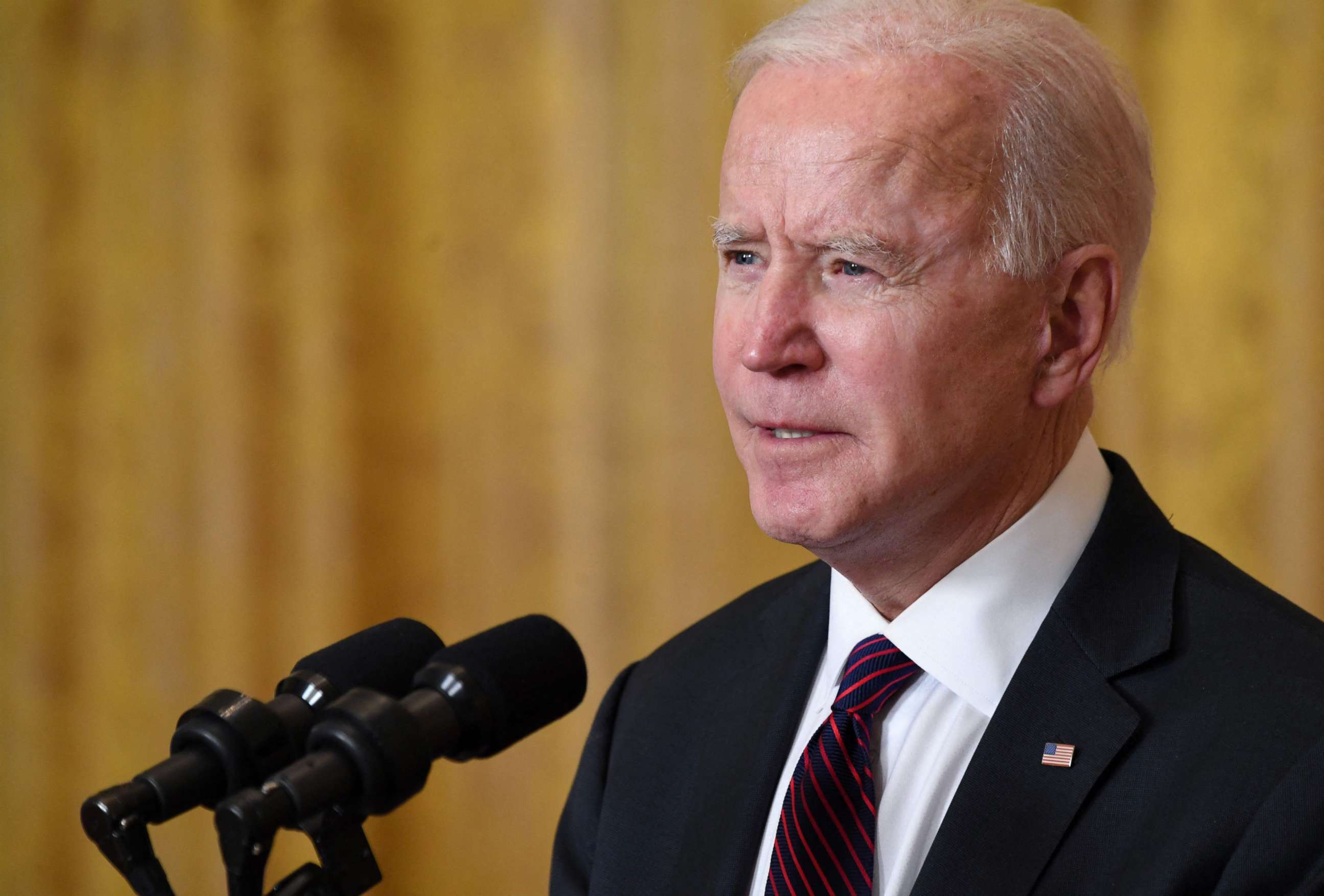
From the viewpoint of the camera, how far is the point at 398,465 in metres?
3.01

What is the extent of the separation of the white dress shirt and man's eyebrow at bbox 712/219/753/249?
0.44 meters

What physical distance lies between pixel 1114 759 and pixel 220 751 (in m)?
0.86

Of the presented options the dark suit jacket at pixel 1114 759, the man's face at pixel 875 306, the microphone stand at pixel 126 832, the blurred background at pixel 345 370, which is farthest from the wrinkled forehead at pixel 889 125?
the blurred background at pixel 345 370

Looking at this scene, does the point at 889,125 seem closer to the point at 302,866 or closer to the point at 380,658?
the point at 380,658

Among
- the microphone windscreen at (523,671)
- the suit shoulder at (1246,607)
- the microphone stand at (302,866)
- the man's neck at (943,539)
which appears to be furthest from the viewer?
the man's neck at (943,539)

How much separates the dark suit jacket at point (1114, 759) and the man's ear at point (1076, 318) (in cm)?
17

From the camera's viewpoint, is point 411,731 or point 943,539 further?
point 943,539

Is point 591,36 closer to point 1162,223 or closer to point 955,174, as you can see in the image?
point 1162,223

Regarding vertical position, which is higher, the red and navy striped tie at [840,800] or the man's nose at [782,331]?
the man's nose at [782,331]

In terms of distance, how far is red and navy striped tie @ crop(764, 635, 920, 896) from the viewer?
4.42ft

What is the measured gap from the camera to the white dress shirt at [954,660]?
136cm

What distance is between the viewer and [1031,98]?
4.58 feet

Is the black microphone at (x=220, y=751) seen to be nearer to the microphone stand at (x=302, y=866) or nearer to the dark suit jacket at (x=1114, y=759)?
the microphone stand at (x=302, y=866)

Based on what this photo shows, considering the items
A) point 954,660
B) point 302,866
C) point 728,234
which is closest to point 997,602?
point 954,660
